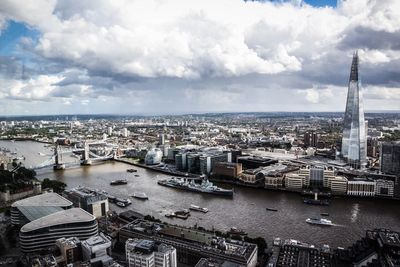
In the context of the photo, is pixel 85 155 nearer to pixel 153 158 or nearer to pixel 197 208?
pixel 153 158

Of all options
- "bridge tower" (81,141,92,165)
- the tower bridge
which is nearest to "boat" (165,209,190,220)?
the tower bridge

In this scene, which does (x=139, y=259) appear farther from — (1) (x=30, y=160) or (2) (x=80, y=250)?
(1) (x=30, y=160)

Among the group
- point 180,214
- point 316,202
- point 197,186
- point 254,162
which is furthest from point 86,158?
point 316,202

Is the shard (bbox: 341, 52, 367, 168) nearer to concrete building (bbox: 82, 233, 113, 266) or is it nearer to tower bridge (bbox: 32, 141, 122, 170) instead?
concrete building (bbox: 82, 233, 113, 266)

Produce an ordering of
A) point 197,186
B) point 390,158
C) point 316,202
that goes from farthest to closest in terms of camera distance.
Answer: point 390,158 < point 197,186 < point 316,202

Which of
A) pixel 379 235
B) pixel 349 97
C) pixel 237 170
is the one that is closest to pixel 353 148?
pixel 349 97

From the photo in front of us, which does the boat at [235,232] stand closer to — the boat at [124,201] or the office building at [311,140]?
the boat at [124,201]

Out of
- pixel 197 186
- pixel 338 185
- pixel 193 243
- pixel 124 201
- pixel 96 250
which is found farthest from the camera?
pixel 197 186
